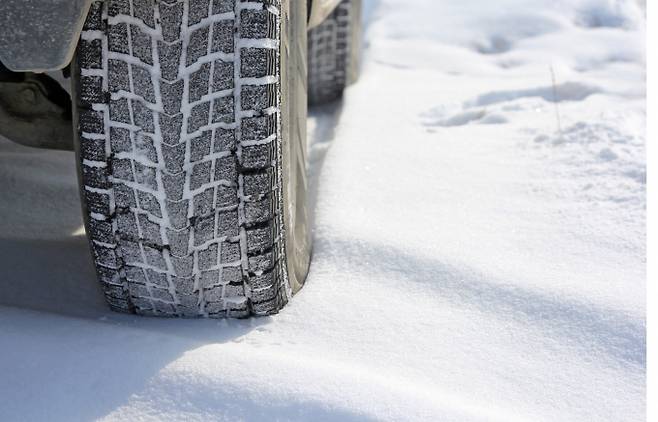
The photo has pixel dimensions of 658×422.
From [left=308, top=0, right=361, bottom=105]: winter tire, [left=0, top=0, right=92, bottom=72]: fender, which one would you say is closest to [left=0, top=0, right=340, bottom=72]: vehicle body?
[left=0, top=0, right=92, bottom=72]: fender

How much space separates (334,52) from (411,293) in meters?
1.32

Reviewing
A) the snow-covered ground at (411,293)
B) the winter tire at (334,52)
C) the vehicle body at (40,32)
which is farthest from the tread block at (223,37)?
the winter tire at (334,52)

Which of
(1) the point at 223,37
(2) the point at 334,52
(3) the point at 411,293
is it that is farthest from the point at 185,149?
(2) the point at 334,52

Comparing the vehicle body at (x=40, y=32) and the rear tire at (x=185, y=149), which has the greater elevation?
the vehicle body at (x=40, y=32)

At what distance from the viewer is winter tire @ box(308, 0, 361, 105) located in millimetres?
2391

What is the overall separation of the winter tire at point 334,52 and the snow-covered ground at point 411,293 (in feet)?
0.75

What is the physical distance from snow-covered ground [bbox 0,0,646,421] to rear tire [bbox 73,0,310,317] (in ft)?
0.29

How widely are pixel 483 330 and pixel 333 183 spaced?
61 centimetres

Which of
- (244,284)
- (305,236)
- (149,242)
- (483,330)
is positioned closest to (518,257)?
(483,330)

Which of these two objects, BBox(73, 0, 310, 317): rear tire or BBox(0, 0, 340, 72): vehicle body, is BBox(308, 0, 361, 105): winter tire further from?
BBox(0, 0, 340, 72): vehicle body

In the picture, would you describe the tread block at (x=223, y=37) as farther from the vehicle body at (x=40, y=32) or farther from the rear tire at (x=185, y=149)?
the vehicle body at (x=40, y=32)

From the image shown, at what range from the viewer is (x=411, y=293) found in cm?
130

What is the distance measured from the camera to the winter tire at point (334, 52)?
239cm

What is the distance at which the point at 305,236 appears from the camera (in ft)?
4.62
